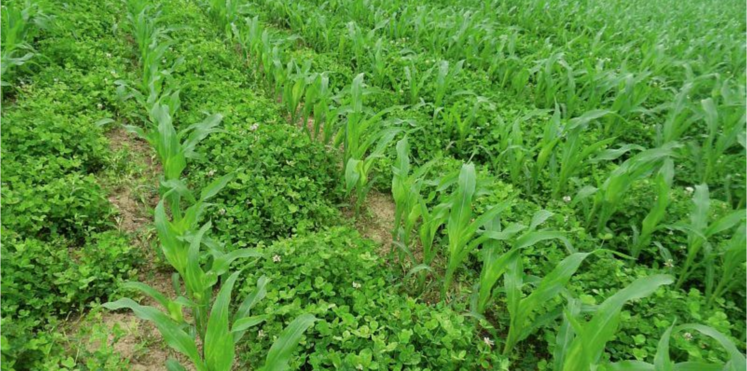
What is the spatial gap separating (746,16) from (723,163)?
23.8 feet

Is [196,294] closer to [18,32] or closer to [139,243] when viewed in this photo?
[139,243]

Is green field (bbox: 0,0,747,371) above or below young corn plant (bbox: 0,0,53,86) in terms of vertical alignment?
below

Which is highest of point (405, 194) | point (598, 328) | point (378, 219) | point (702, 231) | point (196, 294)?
point (598, 328)

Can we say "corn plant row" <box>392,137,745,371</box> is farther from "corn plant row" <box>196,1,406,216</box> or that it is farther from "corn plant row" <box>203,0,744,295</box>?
"corn plant row" <box>196,1,406,216</box>

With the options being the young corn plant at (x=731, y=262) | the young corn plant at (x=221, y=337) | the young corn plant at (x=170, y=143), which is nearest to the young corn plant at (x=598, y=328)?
the young corn plant at (x=731, y=262)

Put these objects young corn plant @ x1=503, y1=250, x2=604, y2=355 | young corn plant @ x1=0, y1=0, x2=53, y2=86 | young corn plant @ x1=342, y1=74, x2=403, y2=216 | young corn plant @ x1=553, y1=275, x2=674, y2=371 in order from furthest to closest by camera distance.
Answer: young corn plant @ x1=0, y1=0, x2=53, y2=86 → young corn plant @ x1=342, y1=74, x2=403, y2=216 → young corn plant @ x1=503, y1=250, x2=604, y2=355 → young corn plant @ x1=553, y1=275, x2=674, y2=371

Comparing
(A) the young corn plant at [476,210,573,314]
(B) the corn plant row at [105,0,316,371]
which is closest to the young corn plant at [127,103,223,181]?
(B) the corn plant row at [105,0,316,371]

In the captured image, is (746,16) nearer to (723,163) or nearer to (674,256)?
(723,163)

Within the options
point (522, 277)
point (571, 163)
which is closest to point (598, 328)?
point (522, 277)

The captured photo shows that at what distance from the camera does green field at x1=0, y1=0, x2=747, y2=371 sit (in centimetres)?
186

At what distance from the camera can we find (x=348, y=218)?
2955 millimetres

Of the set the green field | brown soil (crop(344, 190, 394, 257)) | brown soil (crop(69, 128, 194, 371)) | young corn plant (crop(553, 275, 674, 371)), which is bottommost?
brown soil (crop(344, 190, 394, 257))

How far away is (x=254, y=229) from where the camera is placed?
2.53 meters

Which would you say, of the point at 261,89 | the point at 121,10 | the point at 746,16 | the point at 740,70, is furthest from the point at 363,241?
the point at 746,16
